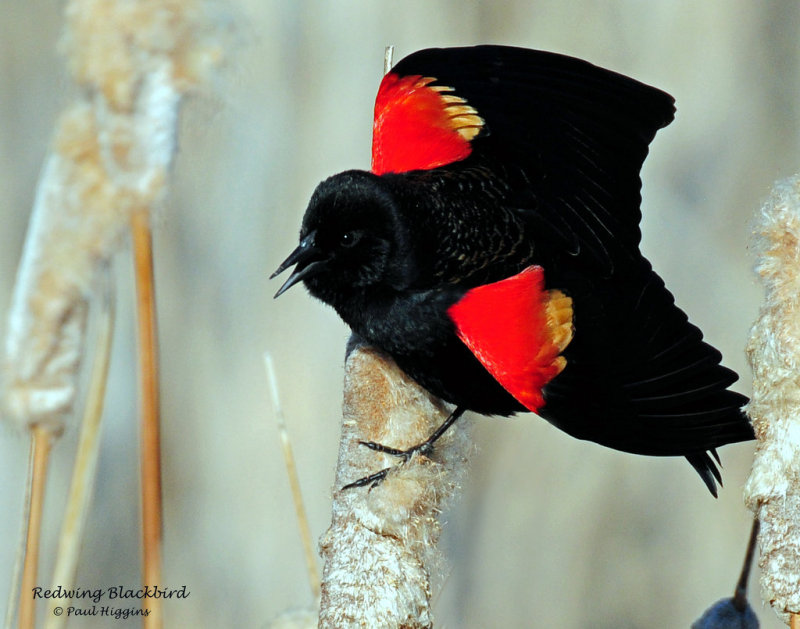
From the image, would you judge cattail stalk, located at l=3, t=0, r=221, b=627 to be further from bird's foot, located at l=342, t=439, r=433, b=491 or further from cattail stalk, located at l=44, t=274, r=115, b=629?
bird's foot, located at l=342, t=439, r=433, b=491

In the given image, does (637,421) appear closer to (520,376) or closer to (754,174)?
(520,376)

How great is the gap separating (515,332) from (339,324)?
534 mm

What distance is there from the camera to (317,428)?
4.22 feet

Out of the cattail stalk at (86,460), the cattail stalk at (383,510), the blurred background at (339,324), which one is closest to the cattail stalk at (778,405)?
the cattail stalk at (383,510)

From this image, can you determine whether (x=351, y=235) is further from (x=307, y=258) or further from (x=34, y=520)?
(x=34, y=520)

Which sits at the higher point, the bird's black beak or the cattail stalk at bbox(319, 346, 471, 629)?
the bird's black beak

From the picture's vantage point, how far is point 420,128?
3.11 ft

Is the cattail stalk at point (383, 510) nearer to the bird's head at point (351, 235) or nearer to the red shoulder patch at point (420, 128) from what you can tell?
the bird's head at point (351, 235)

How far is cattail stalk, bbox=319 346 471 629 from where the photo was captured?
0.61m

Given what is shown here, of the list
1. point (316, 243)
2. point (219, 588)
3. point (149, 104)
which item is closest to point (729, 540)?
point (219, 588)

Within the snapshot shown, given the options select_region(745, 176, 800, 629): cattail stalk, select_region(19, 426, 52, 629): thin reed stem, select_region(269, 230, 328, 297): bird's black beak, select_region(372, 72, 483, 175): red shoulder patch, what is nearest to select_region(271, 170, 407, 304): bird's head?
select_region(269, 230, 328, 297): bird's black beak

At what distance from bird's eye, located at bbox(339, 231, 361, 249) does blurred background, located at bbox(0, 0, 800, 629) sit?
35cm

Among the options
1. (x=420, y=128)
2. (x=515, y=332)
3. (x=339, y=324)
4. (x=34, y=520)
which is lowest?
(x=34, y=520)

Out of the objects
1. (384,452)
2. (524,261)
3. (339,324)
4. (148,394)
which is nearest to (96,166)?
(148,394)
